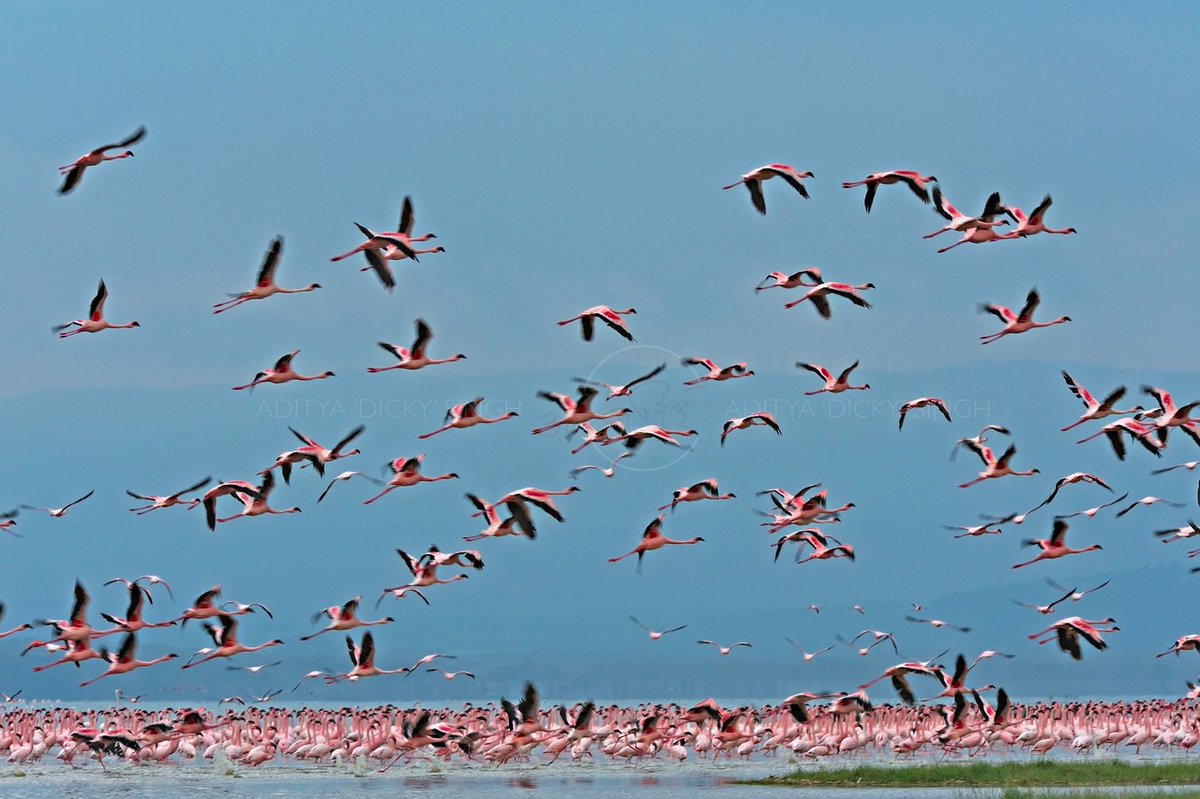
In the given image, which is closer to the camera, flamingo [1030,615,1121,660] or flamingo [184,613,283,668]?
flamingo [1030,615,1121,660]

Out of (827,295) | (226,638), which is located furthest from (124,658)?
(827,295)

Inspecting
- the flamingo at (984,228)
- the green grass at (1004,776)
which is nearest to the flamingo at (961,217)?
the flamingo at (984,228)

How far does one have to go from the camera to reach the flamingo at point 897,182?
31.1 m

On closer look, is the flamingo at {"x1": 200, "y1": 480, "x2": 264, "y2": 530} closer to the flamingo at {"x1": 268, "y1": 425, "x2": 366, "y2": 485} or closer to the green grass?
the flamingo at {"x1": 268, "y1": 425, "x2": 366, "y2": 485}

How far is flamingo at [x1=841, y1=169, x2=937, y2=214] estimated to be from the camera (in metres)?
31.1

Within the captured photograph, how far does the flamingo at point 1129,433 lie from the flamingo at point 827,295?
4.94 meters

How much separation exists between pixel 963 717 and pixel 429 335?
17201 mm

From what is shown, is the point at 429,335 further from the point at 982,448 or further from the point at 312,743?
the point at 312,743

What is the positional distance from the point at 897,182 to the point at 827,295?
4.69m

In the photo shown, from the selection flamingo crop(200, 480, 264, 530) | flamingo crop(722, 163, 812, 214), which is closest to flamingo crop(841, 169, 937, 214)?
flamingo crop(722, 163, 812, 214)

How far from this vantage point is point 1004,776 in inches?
1572

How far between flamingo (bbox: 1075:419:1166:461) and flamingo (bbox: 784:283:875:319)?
494cm

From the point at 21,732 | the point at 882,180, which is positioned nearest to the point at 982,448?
the point at 882,180

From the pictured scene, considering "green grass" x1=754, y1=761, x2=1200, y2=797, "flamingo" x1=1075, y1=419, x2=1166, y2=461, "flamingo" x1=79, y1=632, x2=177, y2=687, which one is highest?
"flamingo" x1=1075, y1=419, x2=1166, y2=461
